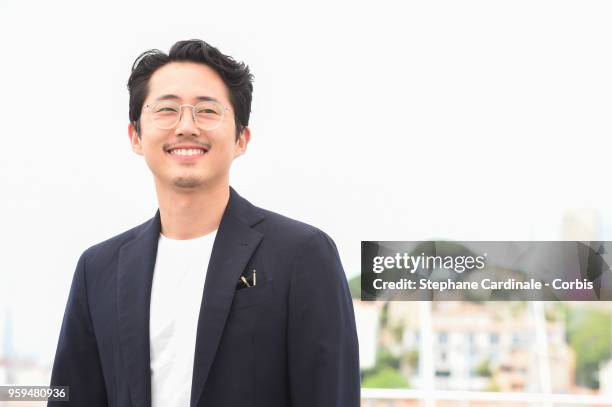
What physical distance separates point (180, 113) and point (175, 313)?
394mm

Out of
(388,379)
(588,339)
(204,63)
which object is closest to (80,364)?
(204,63)

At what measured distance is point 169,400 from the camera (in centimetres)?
139

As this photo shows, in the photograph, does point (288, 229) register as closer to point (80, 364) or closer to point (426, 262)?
point (80, 364)

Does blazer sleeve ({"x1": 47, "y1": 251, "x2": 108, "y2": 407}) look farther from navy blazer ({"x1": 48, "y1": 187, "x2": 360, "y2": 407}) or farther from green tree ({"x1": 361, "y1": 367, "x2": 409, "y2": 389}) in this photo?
green tree ({"x1": 361, "y1": 367, "x2": 409, "y2": 389})

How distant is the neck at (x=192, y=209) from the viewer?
58.9 inches

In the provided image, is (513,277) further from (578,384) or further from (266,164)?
(578,384)

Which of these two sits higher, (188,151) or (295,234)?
(188,151)

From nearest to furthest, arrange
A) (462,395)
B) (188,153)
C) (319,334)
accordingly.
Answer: (319,334), (188,153), (462,395)

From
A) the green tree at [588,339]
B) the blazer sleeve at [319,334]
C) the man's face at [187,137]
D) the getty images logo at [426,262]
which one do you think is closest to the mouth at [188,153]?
the man's face at [187,137]

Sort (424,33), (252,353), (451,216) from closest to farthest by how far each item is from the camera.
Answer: (252,353)
(424,33)
(451,216)

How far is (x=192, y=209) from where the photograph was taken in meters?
1.50

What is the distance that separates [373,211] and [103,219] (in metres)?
→ 1.65

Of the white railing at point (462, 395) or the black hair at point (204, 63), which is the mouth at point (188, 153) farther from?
the white railing at point (462, 395)

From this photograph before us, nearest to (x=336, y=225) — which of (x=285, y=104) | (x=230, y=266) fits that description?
(x=285, y=104)
